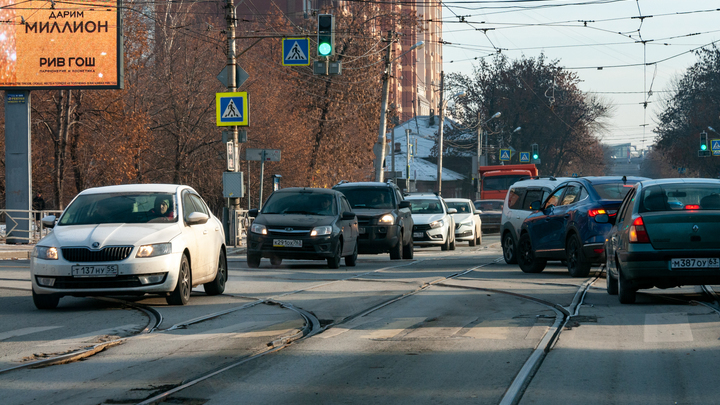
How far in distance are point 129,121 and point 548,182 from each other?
72.9 ft

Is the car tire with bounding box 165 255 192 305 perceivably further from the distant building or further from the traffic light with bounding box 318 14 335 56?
the distant building

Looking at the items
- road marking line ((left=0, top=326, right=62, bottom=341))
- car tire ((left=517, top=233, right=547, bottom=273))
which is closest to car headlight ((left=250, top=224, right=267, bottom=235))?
car tire ((left=517, top=233, right=547, bottom=273))

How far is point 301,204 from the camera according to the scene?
18.6m

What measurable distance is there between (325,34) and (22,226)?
11.7 m

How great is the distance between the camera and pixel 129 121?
37.1m

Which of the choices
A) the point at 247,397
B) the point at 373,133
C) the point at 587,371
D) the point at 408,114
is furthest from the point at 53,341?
the point at 408,114

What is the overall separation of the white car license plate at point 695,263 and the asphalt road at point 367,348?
46 centimetres

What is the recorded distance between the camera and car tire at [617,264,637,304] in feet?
35.3

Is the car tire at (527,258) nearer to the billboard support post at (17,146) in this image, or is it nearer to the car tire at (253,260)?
the car tire at (253,260)

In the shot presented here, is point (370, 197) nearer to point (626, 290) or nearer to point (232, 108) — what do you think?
point (232, 108)

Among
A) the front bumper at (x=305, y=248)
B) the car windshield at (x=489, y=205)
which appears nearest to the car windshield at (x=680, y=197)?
the front bumper at (x=305, y=248)

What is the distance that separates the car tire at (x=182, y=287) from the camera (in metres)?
11.2

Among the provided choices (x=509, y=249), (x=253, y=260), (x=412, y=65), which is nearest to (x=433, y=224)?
(x=509, y=249)

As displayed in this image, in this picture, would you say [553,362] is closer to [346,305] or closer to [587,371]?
[587,371]
